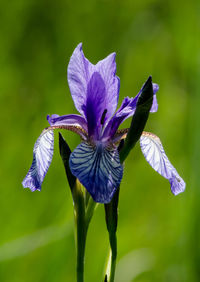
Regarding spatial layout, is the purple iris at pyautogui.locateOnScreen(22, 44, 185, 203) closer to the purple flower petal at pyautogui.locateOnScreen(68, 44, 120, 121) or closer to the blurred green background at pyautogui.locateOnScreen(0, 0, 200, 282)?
the purple flower petal at pyautogui.locateOnScreen(68, 44, 120, 121)

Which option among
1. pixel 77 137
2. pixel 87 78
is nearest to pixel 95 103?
pixel 87 78

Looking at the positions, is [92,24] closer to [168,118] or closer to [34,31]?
[34,31]

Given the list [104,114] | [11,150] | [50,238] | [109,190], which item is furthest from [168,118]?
[109,190]

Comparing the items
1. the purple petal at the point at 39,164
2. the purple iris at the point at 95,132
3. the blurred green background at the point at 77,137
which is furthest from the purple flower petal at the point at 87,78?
the blurred green background at the point at 77,137

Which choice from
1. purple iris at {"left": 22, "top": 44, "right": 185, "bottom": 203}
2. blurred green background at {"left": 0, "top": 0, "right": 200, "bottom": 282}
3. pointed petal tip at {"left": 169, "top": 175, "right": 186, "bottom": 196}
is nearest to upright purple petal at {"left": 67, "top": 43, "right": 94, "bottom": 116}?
purple iris at {"left": 22, "top": 44, "right": 185, "bottom": 203}

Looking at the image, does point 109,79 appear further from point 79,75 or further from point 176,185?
point 176,185

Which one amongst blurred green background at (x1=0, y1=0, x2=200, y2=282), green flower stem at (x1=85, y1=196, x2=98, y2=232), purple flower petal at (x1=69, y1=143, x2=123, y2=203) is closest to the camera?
purple flower petal at (x1=69, y1=143, x2=123, y2=203)
